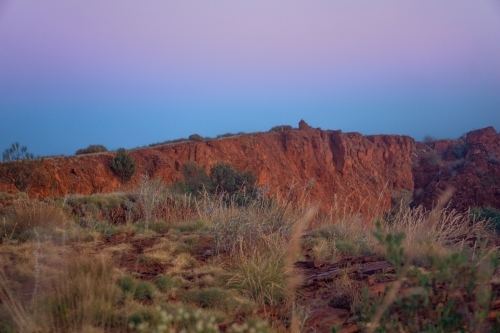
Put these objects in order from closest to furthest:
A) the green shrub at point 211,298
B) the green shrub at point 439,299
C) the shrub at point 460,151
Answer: the green shrub at point 439,299 < the green shrub at point 211,298 < the shrub at point 460,151

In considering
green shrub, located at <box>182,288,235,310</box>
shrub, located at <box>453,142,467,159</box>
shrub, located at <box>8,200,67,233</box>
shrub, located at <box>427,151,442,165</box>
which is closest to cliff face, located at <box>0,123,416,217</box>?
shrub, located at <box>427,151,442,165</box>

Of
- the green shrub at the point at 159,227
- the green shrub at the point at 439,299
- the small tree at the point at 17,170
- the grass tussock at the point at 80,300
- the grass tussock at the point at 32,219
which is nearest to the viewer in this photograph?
the green shrub at the point at 439,299

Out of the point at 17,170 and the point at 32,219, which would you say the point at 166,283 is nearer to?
the point at 32,219

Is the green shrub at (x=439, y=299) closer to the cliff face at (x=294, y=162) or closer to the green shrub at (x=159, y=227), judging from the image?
the green shrub at (x=159, y=227)

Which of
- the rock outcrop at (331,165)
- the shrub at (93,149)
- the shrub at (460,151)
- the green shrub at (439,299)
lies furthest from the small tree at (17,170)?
the shrub at (460,151)

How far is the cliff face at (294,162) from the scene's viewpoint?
1064 inches

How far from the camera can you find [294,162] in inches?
1563

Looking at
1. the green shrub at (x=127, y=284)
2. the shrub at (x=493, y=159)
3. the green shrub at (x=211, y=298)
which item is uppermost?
the shrub at (x=493, y=159)

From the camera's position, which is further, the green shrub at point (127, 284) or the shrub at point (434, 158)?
the shrub at point (434, 158)

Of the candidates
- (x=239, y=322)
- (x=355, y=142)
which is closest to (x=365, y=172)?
(x=355, y=142)

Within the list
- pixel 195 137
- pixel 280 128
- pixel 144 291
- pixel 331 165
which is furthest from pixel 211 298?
pixel 280 128

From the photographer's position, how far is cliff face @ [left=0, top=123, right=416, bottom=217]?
27.0m

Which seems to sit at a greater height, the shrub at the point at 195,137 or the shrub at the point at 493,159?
the shrub at the point at 195,137

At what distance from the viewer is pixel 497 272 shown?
5.68 meters
